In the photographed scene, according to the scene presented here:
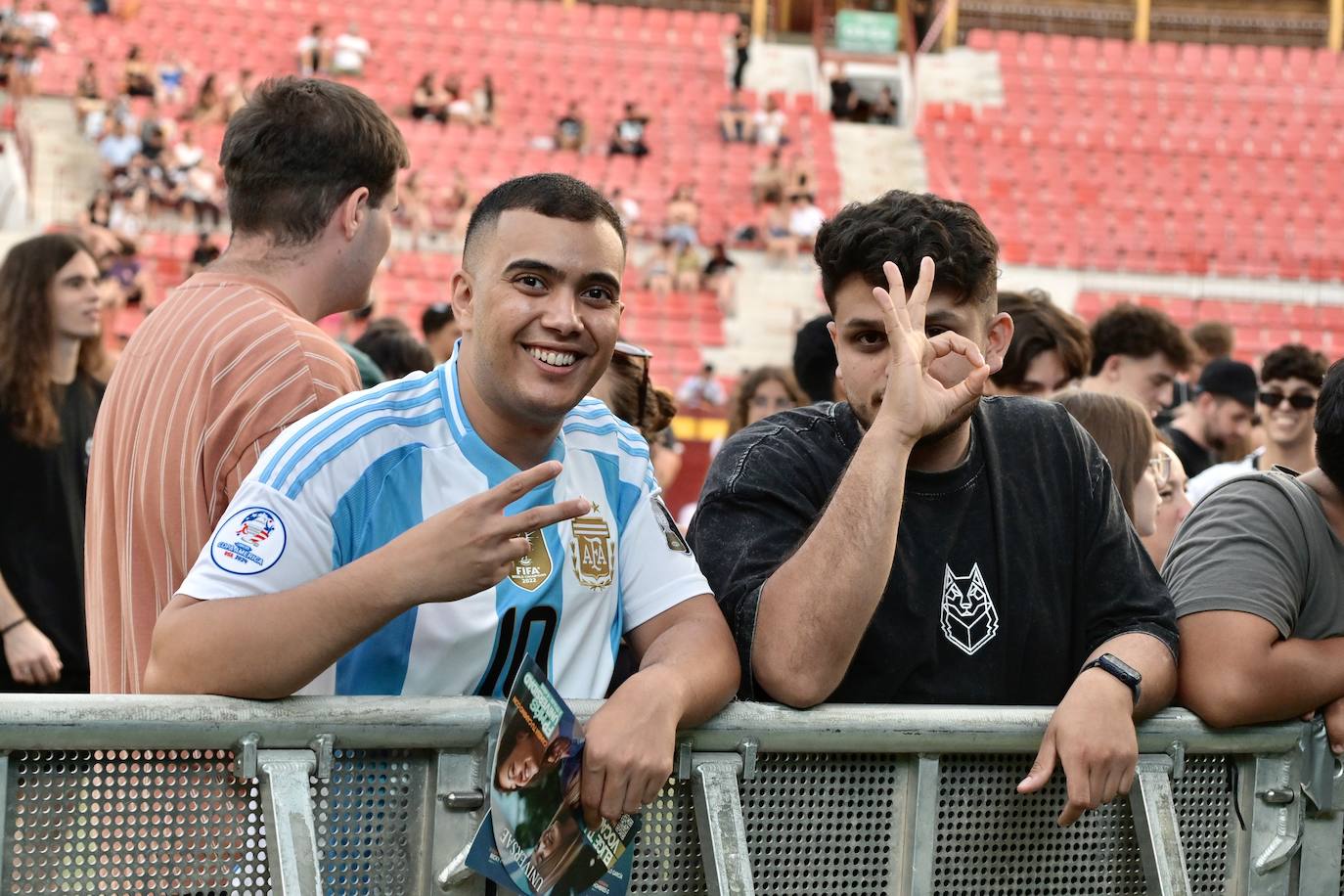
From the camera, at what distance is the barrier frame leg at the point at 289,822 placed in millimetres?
1964

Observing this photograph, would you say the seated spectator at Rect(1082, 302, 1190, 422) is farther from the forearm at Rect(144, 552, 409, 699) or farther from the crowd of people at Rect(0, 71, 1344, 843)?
the forearm at Rect(144, 552, 409, 699)

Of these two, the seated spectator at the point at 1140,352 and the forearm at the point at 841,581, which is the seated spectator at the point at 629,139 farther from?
the forearm at the point at 841,581

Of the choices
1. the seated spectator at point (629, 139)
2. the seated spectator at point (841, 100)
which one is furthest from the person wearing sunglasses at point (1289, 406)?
the seated spectator at point (841, 100)

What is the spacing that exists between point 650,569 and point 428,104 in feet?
70.0

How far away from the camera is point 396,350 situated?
5957 millimetres

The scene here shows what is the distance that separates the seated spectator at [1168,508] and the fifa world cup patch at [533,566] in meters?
2.48

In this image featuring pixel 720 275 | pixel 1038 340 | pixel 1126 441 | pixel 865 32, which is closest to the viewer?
pixel 1126 441

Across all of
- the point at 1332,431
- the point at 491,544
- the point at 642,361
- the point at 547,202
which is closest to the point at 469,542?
the point at 491,544

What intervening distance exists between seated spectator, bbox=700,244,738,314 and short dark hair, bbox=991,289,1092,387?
14.8 m

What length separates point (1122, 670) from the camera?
8.23 ft

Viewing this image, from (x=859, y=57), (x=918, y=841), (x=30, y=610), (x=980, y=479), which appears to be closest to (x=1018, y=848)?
(x=918, y=841)

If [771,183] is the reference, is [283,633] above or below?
above

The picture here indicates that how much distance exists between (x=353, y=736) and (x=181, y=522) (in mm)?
773

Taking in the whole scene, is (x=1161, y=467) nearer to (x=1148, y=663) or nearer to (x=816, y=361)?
(x=816, y=361)
